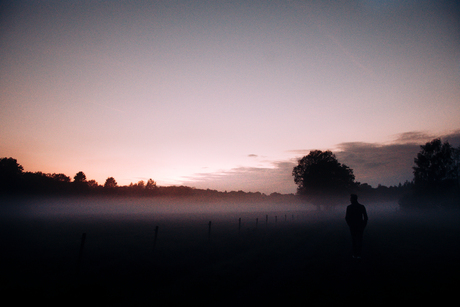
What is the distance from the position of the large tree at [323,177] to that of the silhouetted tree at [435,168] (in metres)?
13.7

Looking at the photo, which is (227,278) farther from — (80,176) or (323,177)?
(80,176)

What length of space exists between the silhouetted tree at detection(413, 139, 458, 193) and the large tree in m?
13.7

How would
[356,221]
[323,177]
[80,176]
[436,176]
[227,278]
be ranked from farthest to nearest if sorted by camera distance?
[80,176] → [323,177] → [436,176] → [356,221] → [227,278]

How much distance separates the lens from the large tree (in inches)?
2118

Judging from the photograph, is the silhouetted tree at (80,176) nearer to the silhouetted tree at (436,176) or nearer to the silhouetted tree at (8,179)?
the silhouetted tree at (8,179)

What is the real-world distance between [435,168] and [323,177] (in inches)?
874

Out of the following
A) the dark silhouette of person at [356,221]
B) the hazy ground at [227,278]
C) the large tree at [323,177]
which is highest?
the large tree at [323,177]

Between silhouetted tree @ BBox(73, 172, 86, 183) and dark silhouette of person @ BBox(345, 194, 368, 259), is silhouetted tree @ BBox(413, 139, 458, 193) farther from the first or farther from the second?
silhouetted tree @ BBox(73, 172, 86, 183)

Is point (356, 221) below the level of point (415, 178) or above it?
below

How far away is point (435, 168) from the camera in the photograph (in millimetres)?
46750

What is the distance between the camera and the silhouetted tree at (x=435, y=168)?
4534 cm

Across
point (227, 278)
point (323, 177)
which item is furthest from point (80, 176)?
point (227, 278)

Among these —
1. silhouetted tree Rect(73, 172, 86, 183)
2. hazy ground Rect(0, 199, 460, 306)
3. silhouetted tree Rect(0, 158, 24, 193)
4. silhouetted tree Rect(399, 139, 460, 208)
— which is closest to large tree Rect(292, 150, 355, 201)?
silhouetted tree Rect(399, 139, 460, 208)

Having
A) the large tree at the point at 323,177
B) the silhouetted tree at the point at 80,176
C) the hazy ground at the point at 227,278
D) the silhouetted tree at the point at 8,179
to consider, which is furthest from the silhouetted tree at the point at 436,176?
the silhouetted tree at the point at 80,176
